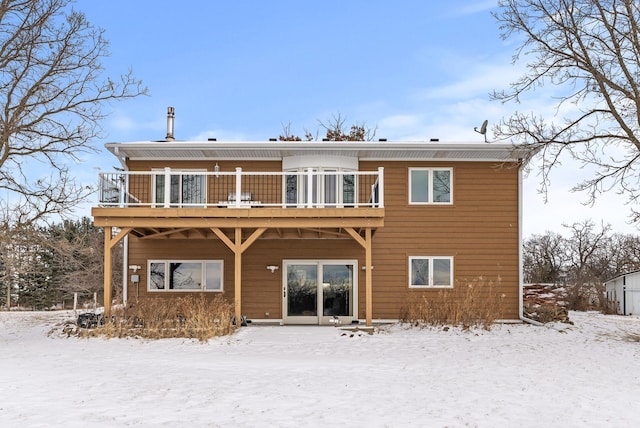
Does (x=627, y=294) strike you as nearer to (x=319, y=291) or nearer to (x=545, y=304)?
(x=545, y=304)

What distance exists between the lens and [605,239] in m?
42.3

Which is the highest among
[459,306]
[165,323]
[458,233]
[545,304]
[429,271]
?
[458,233]

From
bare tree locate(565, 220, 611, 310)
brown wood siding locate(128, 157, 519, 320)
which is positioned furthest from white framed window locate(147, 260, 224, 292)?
bare tree locate(565, 220, 611, 310)

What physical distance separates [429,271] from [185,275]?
698 cm

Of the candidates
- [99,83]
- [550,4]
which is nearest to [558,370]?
[550,4]

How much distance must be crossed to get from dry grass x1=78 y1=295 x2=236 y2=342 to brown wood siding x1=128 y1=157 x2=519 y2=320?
2688 millimetres

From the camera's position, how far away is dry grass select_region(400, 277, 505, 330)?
15.9 metres

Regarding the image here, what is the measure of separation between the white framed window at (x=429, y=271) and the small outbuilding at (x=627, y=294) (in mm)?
11403

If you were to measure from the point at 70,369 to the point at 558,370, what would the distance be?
26.6ft

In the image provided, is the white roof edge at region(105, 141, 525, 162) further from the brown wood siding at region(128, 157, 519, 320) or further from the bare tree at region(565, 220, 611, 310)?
the bare tree at region(565, 220, 611, 310)

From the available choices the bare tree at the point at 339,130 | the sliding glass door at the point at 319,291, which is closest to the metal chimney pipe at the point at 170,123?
the sliding glass door at the point at 319,291

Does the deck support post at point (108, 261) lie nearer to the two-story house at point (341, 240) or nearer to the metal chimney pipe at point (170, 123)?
the two-story house at point (341, 240)

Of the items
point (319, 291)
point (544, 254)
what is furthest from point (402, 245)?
point (544, 254)

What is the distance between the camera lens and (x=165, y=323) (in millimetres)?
14281
